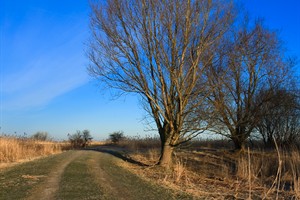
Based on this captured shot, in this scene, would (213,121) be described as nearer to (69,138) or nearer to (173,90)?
(173,90)

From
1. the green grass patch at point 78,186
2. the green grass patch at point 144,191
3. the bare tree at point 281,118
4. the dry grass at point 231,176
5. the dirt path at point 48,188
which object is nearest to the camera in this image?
the dirt path at point 48,188

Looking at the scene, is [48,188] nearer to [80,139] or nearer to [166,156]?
[166,156]

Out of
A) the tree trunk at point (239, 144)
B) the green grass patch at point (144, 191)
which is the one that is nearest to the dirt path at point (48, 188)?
the green grass patch at point (144, 191)

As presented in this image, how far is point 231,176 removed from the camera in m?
15.2

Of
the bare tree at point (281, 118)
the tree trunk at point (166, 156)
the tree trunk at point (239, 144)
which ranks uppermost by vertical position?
the bare tree at point (281, 118)

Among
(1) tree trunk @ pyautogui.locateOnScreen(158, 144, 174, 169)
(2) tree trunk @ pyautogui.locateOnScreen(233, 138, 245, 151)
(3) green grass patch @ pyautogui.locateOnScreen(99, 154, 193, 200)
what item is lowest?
(3) green grass patch @ pyautogui.locateOnScreen(99, 154, 193, 200)

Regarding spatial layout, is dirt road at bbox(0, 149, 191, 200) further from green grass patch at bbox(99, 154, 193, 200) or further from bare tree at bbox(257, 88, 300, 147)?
bare tree at bbox(257, 88, 300, 147)

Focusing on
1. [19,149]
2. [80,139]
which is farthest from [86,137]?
[19,149]

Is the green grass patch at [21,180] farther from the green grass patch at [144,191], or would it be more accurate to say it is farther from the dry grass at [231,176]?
the dry grass at [231,176]

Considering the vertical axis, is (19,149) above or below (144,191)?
above

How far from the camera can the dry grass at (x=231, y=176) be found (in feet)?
32.3

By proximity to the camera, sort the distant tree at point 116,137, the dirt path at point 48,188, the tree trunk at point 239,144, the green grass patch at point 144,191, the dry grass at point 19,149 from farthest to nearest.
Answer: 1. the distant tree at point 116,137
2. the tree trunk at point 239,144
3. the dry grass at point 19,149
4. the green grass patch at point 144,191
5. the dirt path at point 48,188

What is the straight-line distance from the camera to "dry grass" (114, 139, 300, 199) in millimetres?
9836

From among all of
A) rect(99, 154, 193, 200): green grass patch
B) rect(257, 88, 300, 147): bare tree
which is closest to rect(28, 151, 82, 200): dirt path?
rect(99, 154, 193, 200): green grass patch
